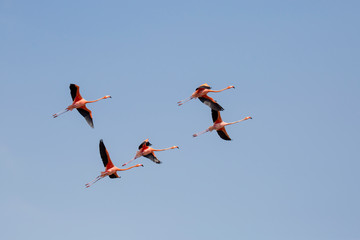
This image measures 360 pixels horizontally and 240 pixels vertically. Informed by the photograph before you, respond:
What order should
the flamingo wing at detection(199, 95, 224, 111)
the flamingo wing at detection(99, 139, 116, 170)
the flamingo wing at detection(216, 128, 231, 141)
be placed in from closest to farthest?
1. the flamingo wing at detection(99, 139, 116, 170)
2. the flamingo wing at detection(199, 95, 224, 111)
3. the flamingo wing at detection(216, 128, 231, 141)

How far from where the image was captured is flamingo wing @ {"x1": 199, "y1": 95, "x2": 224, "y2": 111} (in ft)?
215

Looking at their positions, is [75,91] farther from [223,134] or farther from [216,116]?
[223,134]

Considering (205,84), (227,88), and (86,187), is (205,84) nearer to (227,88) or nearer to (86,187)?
(227,88)

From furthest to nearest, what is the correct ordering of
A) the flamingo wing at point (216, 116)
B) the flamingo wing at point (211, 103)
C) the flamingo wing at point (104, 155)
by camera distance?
the flamingo wing at point (216, 116) → the flamingo wing at point (211, 103) → the flamingo wing at point (104, 155)

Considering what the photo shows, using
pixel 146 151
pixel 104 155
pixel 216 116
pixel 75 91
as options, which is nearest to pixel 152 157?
pixel 146 151

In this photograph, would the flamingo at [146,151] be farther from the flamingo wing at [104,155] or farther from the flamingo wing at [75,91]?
the flamingo wing at [75,91]

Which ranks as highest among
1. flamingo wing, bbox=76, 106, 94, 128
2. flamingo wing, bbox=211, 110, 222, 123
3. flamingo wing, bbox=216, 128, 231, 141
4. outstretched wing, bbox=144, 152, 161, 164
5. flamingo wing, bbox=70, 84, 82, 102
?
flamingo wing, bbox=70, 84, 82, 102

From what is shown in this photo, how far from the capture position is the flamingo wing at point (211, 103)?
215 feet

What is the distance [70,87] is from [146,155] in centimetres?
821

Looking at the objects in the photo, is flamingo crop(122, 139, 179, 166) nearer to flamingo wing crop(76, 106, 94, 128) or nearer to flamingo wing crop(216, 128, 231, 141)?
flamingo wing crop(76, 106, 94, 128)

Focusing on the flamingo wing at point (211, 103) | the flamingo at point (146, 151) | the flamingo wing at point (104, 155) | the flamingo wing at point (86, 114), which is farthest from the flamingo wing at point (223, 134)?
the flamingo wing at point (86, 114)

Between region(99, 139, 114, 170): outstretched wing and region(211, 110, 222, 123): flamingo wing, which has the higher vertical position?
region(211, 110, 222, 123): flamingo wing

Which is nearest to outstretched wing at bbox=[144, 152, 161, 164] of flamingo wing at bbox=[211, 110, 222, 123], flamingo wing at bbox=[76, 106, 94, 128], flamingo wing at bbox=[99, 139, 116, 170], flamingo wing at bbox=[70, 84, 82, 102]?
flamingo wing at bbox=[99, 139, 116, 170]

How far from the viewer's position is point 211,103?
216 ft
